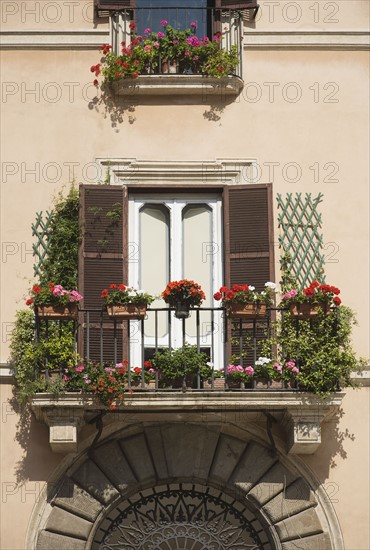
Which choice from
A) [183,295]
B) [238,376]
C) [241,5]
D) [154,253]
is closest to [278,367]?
[238,376]

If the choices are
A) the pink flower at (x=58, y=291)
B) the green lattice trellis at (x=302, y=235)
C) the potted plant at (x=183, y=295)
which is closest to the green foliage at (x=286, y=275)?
the green lattice trellis at (x=302, y=235)

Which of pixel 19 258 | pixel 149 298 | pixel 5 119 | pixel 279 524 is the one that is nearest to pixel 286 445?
pixel 279 524

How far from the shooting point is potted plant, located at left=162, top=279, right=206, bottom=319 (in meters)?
15.4

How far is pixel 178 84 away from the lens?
1686 centimetres

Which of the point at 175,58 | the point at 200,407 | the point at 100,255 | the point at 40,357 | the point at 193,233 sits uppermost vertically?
the point at 175,58

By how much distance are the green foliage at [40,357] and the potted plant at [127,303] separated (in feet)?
1.67

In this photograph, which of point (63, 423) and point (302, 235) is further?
point (302, 235)

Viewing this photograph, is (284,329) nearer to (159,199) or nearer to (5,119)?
(159,199)

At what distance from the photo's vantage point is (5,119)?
664 inches

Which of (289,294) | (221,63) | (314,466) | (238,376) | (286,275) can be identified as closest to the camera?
(238,376)

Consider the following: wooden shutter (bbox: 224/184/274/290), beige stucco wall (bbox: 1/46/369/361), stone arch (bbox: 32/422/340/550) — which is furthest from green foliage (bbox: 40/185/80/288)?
stone arch (bbox: 32/422/340/550)

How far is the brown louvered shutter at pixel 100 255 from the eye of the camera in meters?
15.8

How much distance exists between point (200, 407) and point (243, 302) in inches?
42.3

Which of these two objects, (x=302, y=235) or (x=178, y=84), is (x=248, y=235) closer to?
(x=302, y=235)
